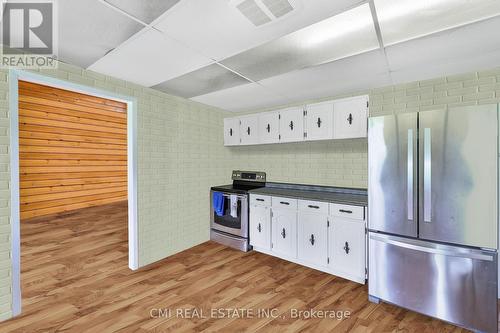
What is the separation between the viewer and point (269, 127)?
12.6 ft

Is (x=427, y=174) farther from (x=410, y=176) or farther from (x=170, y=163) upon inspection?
(x=170, y=163)

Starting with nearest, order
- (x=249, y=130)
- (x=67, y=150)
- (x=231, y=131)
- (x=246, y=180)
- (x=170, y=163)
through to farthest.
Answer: (x=170, y=163) → (x=249, y=130) → (x=231, y=131) → (x=246, y=180) → (x=67, y=150)

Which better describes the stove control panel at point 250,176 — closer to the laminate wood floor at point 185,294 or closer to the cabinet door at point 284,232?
the cabinet door at point 284,232

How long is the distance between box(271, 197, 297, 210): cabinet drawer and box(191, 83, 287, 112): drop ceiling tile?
1.52 m

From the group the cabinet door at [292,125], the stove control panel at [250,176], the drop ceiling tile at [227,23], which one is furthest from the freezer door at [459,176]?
the stove control panel at [250,176]

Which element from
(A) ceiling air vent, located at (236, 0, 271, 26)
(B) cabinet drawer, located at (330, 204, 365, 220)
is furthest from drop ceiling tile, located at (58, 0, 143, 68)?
(B) cabinet drawer, located at (330, 204, 365, 220)

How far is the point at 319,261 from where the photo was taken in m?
3.03

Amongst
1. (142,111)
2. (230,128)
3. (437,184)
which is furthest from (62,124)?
(437,184)

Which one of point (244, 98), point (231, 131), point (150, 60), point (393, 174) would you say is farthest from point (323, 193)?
point (150, 60)

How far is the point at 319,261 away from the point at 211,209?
2002mm

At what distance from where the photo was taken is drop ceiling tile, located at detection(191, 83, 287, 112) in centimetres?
326

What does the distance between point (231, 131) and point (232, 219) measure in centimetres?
158

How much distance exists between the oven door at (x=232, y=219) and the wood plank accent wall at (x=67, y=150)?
429 centimetres

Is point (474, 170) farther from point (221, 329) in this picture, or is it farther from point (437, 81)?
point (221, 329)
